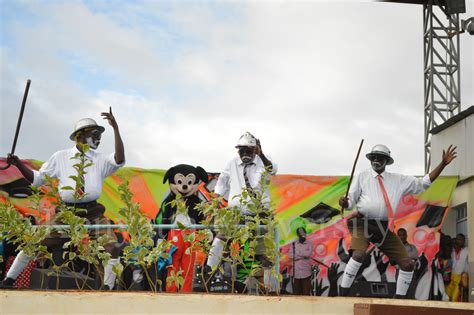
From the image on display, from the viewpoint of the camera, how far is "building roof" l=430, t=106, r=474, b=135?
11797mm

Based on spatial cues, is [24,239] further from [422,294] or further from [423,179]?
[422,294]

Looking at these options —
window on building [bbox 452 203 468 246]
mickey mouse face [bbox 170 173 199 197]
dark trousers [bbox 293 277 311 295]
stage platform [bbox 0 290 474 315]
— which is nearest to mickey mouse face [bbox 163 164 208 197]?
mickey mouse face [bbox 170 173 199 197]

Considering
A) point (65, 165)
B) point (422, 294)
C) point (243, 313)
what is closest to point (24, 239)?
point (243, 313)

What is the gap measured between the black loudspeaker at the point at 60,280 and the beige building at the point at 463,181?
634 centimetres

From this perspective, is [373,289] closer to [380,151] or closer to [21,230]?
[380,151]

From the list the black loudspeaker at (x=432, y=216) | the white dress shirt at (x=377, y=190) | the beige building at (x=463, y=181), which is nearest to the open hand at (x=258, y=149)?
the white dress shirt at (x=377, y=190)

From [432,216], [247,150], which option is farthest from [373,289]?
[247,150]

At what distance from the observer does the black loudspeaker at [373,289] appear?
10.2 meters

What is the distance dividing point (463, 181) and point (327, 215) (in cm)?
188

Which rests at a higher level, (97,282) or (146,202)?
(146,202)

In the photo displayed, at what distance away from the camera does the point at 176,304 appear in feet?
18.8

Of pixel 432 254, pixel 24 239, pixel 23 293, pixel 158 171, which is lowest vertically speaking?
pixel 23 293

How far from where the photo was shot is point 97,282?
271 inches

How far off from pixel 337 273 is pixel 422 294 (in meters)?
1.14
